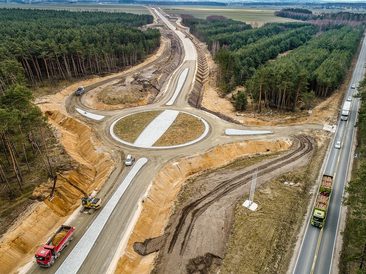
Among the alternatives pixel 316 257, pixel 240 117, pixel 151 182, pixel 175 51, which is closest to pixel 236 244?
pixel 316 257

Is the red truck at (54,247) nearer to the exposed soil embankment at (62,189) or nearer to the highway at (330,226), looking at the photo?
the exposed soil embankment at (62,189)

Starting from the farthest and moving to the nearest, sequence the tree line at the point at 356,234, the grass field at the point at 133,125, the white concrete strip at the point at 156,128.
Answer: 1. the grass field at the point at 133,125
2. the white concrete strip at the point at 156,128
3. the tree line at the point at 356,234

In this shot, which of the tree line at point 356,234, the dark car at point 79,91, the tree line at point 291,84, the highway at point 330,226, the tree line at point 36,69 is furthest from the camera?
the dark car at point 79,91

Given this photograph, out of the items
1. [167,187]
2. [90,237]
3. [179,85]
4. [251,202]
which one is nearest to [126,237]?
[90,237]

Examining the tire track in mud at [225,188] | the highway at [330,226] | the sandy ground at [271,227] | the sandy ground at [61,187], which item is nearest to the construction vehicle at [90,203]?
the sandy ground at [61,187]

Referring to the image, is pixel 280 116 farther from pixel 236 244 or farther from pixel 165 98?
pixel 236 244

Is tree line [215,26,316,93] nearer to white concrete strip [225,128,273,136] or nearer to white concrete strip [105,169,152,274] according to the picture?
white concrete strip [225,128,273,136]

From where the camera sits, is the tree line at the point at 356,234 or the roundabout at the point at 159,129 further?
the roundabout at the point at 159,129

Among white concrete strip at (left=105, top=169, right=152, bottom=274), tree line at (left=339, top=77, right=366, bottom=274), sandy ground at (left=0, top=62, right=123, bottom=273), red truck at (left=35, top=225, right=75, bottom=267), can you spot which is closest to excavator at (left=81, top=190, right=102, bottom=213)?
sandy ground at (left=0, top=62, right=123, bottom=273)
